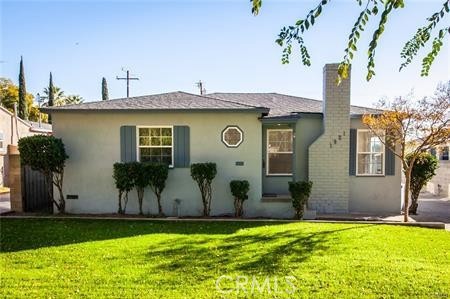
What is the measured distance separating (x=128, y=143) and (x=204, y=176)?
2607 millimetres

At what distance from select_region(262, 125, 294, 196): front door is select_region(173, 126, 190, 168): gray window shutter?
Result: 2868mm

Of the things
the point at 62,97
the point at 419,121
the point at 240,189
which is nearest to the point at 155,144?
the point at 240,189

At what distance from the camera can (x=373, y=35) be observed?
199cm

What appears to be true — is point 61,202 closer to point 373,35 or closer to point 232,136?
point 232,136

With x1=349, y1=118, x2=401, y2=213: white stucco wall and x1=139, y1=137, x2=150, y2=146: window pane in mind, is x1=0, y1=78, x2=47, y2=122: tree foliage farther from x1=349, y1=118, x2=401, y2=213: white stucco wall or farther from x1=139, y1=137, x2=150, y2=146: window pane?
x1=349, y1=118, x2=401, y2=213: white stucco wall

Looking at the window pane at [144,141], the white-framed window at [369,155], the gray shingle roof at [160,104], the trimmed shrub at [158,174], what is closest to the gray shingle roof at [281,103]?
the white-framed window at [369,155]

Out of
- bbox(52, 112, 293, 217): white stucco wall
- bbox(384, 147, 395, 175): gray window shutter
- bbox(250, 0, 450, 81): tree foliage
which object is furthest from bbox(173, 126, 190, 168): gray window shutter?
bbox(250, 0, 450, 81): tree foliage

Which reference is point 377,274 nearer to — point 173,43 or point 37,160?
point 173,43

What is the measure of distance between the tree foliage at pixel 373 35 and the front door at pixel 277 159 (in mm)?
8670

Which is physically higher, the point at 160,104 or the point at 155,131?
the point at 160,104

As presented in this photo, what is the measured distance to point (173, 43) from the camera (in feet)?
29.6

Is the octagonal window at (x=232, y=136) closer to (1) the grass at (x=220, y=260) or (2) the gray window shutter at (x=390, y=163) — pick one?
(1) the grass at (x=220, y=260)

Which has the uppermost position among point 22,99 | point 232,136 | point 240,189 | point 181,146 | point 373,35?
point 22,99

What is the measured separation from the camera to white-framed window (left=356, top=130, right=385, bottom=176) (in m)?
10.5
